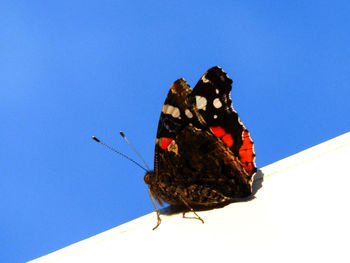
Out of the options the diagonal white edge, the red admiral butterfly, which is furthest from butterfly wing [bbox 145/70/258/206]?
the diagonal white edge

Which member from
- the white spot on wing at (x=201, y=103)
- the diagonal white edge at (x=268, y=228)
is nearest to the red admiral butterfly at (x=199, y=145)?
the white spot on wing at (x=201, y=103)

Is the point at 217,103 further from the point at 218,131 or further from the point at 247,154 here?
the point at 247,154

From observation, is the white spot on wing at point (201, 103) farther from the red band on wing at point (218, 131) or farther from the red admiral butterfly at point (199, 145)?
the red band on wing at point (218, 131)

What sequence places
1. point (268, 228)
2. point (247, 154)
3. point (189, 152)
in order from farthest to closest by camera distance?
point (189, 152), point (247, 154), point (268, 228)

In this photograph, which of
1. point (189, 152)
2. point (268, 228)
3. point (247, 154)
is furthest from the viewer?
point (189, 152)

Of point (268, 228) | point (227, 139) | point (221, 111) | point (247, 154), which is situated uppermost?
point (221, 111)

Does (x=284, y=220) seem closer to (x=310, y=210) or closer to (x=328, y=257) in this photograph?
(x=310, y=210)

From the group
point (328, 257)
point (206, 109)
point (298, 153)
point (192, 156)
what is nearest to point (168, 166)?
point (192, 156)

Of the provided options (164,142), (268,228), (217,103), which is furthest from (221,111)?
(268,228)
